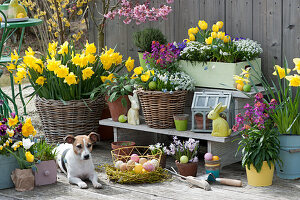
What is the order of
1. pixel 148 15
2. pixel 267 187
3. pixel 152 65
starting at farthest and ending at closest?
1. pixel 148 15
2. pixel 152 65
3. pixel 267 187

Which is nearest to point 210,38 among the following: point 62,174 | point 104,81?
point 104,81

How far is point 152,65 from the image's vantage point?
15.9ft

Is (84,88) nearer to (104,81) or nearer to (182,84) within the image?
(104,81)

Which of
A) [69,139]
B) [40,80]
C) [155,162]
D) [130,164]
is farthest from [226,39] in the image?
[40,80]

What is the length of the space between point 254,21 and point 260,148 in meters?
1.35

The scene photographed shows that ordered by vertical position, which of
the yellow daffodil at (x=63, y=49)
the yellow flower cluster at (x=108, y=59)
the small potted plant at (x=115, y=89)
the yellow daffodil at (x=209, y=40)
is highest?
the yellow daffodil at (x=209, y=40)

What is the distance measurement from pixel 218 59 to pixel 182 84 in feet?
1.21

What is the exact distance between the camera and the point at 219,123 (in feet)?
14.0

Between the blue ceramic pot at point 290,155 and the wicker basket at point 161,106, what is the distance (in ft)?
3.05

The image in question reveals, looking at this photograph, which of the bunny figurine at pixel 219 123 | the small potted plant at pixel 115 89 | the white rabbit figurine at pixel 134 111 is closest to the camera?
the bunny figurine at pixel 219 123

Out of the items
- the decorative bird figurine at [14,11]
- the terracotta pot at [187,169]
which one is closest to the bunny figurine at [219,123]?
the terracotta pot at [187,169]

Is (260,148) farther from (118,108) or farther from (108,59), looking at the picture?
(108,59)

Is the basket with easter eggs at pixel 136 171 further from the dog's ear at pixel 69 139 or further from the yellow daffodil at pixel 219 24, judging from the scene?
the yellow daffodil at pixel 219 24

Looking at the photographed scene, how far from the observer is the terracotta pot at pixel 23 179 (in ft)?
13.1
